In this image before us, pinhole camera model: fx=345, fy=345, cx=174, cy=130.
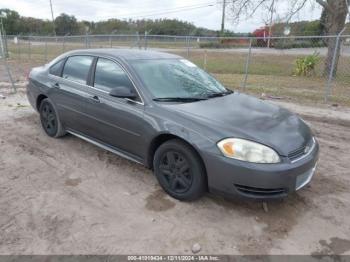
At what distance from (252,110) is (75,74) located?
265cm

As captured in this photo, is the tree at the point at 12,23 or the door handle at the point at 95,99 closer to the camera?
the door handle at the point at 95,99

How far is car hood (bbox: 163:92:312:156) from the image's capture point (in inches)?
133

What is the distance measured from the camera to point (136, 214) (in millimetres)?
3545

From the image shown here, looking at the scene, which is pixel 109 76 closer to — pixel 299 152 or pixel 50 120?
pixel 50 120

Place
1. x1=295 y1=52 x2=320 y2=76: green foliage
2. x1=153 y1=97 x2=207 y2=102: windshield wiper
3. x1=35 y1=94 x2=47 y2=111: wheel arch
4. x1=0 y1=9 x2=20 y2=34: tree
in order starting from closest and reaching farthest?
x1=153 y1=97 x2=207 y2=102: windshield wiper → x1=35 y1=94 x2=47 y2=111: wheel arch → x1=295 y1=52 x2=320 y2=76: green foliage → x1=0 y1=9 x2=20 y2=34: tree

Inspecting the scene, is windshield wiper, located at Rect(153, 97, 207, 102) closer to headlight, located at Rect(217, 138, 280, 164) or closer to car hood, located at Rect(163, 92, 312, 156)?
car hood, located at Rect(163, 92, 312, 156)

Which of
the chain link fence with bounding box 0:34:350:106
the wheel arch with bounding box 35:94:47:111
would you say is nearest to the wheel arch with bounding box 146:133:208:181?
the wheel arch with bounding box 35:94:47:111

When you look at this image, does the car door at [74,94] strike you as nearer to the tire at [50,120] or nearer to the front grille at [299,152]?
the tire at [50,120]

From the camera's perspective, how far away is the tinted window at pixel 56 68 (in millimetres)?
5422

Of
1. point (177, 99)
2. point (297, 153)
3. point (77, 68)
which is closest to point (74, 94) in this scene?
point (77, 68)

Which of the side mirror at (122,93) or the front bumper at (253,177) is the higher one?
the side mirror at (122,93)

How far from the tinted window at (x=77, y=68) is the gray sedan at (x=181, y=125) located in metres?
0.02

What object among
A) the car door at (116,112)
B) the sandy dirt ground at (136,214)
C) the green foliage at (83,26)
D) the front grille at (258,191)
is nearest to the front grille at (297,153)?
the front grille at (258,191)

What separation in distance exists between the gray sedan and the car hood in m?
0.01
